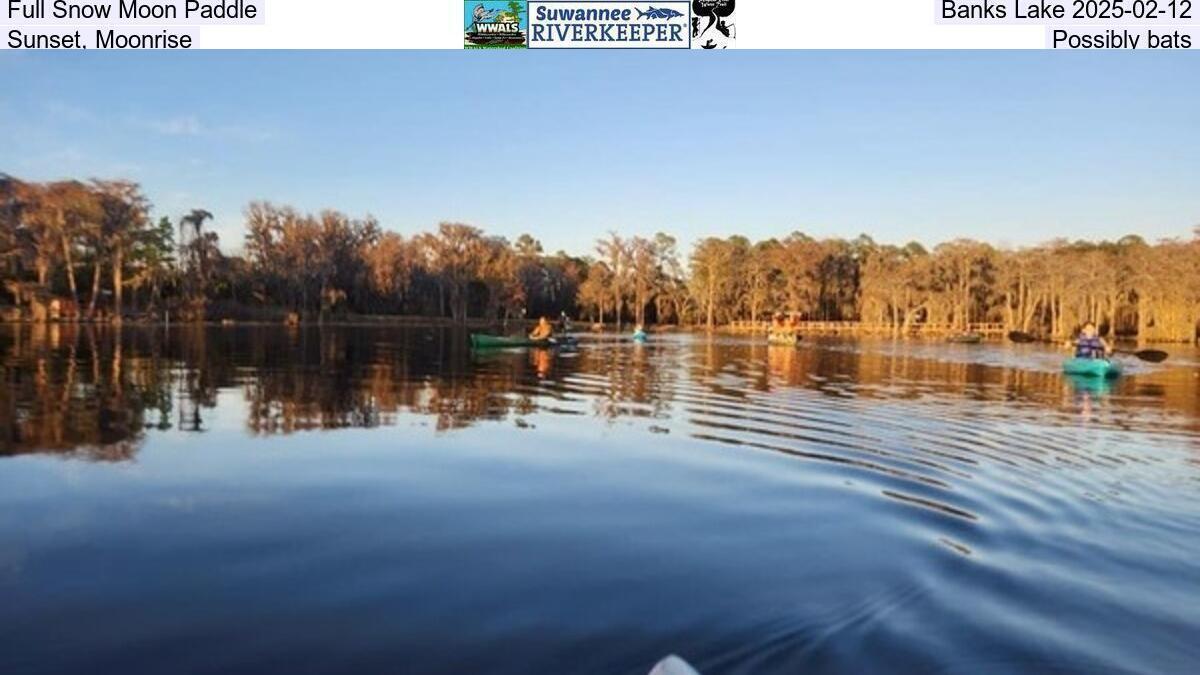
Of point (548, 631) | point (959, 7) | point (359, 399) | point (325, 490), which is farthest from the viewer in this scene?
point (359, 399)

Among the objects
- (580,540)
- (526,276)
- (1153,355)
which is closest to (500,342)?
(1153,355)

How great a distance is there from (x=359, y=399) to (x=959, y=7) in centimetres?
1385

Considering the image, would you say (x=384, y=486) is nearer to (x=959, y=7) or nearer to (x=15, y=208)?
(x=959, y=7)

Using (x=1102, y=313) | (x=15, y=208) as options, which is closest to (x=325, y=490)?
(x=15, y=208)

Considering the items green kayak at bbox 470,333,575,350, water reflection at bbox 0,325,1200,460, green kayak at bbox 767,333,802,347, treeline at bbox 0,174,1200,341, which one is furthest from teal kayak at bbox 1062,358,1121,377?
treeline at bbox 0,174,1200,341

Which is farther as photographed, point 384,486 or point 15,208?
point 15,208

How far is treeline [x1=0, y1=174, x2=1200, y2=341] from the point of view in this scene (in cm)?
6869

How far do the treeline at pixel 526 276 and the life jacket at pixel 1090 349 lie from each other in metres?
50.8

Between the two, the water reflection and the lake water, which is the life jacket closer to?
the water reflection

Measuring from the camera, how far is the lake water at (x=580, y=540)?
4.80 metres

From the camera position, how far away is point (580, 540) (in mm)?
7094

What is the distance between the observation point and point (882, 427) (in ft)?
48.8

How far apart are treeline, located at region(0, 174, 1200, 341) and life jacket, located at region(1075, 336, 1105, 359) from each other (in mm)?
50842

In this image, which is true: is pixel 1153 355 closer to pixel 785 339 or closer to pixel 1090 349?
pixel 1090 349
